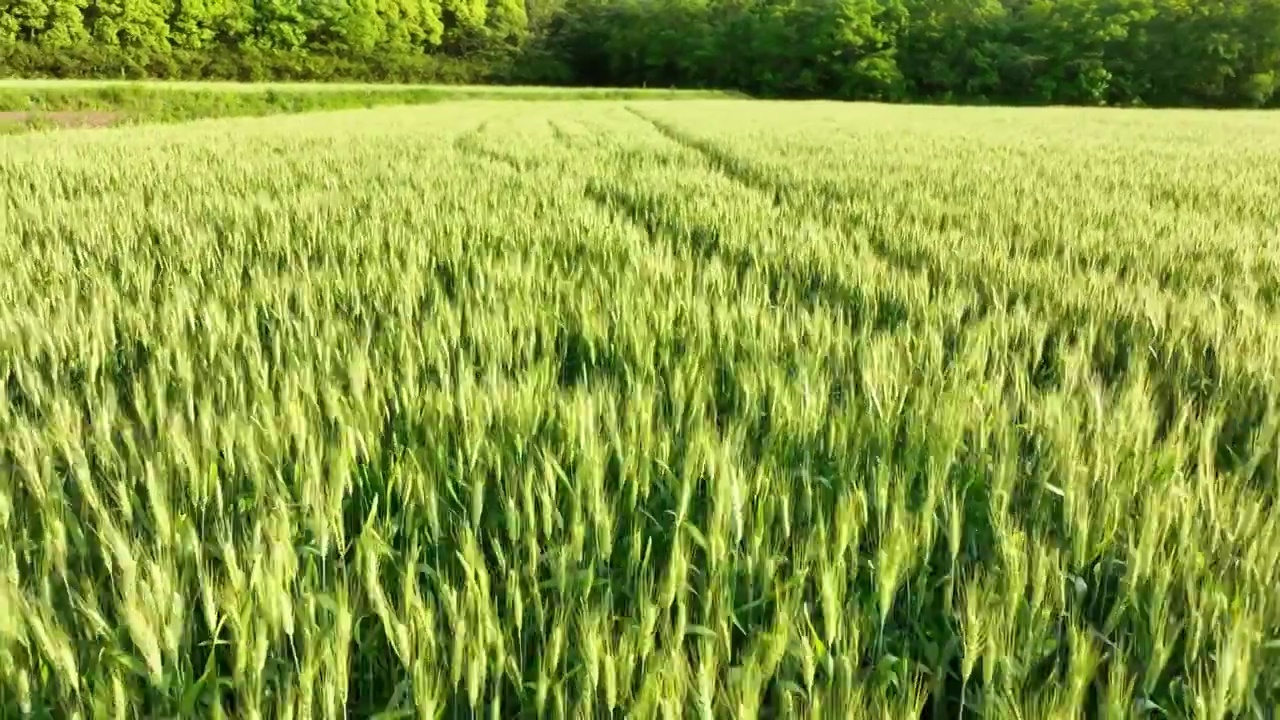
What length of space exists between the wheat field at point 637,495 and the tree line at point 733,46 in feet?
173

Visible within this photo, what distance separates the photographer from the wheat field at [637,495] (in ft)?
2.80

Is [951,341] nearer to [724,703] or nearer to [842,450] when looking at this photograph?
[842,450]

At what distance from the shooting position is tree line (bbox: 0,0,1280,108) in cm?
5150

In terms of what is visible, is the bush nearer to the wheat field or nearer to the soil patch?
the soil patch

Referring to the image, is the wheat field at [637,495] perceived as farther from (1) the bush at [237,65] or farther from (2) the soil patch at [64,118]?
(1) the bush at [237,65]

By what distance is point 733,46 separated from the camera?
2616 inches

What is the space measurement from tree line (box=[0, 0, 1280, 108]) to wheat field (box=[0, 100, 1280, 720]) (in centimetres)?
5286

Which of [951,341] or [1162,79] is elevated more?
[1162,79]

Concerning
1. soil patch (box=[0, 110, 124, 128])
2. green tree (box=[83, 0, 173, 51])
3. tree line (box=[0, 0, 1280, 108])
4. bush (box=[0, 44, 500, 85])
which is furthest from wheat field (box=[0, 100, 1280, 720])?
green tree (box=[83, 0, 173, 51])

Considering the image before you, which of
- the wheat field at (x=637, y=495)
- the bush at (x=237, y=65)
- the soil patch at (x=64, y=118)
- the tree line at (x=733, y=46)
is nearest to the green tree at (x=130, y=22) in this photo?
the tree line at (x=733, y=46)

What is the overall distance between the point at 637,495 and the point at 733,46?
69.9m

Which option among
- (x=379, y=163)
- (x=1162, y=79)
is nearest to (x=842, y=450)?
(x=379, y=163)

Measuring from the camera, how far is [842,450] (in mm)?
1354

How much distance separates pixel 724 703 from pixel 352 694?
0.44 metres
